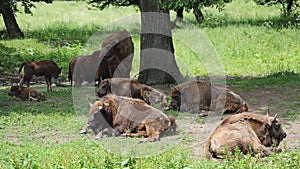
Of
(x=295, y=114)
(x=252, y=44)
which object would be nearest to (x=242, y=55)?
(x=252, y=44)

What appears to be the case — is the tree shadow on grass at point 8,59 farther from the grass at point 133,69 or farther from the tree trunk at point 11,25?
the tree trunk at point 11,25

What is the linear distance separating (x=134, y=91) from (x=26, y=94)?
9.59 ft

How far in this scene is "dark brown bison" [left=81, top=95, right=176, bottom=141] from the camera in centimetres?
990

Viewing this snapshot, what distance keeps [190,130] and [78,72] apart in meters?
6.57

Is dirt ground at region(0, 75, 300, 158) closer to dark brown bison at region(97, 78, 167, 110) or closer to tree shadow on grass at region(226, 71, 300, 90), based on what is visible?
tree shadow on grass at region(226, 71, 300, 90)

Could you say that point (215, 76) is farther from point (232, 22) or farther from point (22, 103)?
point (232, 22)

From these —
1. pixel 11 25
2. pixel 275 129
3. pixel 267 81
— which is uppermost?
pixel 275 129

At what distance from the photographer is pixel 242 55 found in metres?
20.7

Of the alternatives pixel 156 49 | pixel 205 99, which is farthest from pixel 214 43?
pixel 205 99

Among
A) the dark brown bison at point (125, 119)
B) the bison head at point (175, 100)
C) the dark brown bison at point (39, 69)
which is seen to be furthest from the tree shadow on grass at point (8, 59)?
the dark brown bison at point (125, 119)

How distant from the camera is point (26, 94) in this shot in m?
13.8

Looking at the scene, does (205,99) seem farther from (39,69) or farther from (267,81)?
(39,69)

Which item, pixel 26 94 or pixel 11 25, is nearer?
pixel 26 94

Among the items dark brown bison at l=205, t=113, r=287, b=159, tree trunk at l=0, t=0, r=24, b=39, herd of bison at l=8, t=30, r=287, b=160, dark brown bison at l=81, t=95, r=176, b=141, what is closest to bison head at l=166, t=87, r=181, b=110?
herd of bison at l=8, t=30, r=287, b=160
